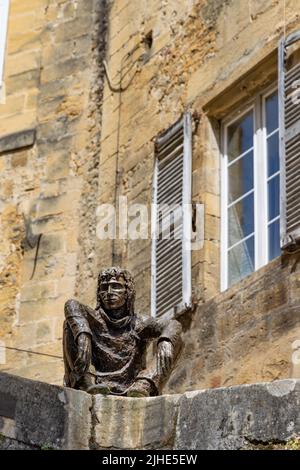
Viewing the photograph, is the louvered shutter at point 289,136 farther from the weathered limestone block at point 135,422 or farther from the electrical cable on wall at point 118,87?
the weathered limestone block at point 135,422

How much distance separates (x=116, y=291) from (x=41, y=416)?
1212mm

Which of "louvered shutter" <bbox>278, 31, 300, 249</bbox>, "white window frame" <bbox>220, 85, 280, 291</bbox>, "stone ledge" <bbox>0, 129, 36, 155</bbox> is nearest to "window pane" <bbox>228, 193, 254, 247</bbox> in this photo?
"white window frame" <bbox>220, 85, 280, 291</bbox>

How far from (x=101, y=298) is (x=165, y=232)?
11.3ft

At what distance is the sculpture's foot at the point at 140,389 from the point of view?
8.07 metres

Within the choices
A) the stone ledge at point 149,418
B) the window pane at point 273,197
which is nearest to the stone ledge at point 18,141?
the window pane at point 273,197

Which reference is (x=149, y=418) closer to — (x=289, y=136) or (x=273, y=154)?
(x=289, y=136)

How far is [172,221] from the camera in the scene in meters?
12.1

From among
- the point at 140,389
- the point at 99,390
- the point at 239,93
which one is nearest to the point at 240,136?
the point at 239,93

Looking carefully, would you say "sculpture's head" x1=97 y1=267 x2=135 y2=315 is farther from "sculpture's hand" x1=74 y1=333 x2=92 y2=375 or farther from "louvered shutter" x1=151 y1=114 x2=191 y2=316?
"louvered shutter" x1=151 y1=114 x2=191 y2=316

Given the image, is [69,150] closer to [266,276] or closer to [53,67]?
[53,67]

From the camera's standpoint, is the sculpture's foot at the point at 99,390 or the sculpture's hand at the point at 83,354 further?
the sculpture's hand at the point at 83,354
